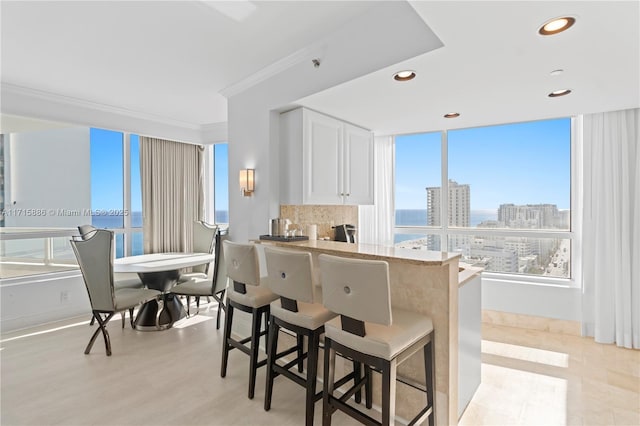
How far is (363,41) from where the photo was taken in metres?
2.40

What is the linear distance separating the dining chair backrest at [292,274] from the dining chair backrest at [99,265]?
6.31 ft

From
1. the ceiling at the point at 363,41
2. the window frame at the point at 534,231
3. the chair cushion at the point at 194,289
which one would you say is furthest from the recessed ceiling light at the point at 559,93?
the chair cushion at the point at 194,289

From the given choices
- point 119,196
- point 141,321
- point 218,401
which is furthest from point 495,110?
point 119,196

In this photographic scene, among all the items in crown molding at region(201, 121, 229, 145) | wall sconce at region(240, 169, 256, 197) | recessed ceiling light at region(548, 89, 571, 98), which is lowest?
wall sconce at region(240, 169, 256, 197)

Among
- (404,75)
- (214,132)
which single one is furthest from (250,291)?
(214,132)

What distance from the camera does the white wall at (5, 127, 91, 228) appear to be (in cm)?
408

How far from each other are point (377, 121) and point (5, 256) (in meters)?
4.72

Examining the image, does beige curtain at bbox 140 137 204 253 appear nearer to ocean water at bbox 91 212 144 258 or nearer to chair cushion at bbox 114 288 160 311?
ocean water at bbox 91 212 144 258

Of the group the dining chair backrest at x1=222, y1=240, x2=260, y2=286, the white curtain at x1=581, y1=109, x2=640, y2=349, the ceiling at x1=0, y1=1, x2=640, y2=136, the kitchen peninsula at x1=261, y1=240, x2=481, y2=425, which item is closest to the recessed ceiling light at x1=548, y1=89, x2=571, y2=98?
the ceiling at x1=0, y1=1, x2=640, y2=136

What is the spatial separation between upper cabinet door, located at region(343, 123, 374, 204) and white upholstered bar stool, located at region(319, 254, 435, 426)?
1.96 metres

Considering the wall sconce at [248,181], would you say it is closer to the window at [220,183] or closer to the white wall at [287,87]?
the white wall at [287,87]

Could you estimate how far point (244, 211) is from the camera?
142 inches

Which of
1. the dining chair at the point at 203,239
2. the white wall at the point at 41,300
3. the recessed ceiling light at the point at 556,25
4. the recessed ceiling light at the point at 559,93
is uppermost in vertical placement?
the recessed ceiling light at the point at 556,25

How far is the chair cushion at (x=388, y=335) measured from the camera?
5.36ft
